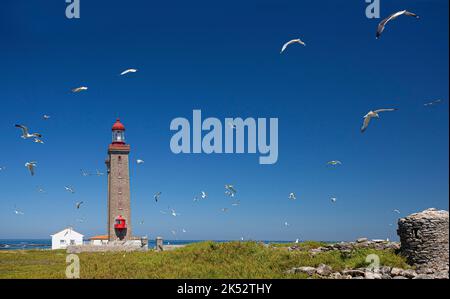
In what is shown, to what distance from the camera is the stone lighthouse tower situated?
59.3m

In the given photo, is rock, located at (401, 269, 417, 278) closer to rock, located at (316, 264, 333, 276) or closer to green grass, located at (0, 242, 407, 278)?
green grass, located at (0, 242, 407, 278)

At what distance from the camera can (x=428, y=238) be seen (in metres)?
19.3

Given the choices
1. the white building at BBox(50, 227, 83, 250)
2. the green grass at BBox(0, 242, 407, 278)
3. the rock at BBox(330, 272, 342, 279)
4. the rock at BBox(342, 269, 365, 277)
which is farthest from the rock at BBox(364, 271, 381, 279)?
the white building at BBox(50, 227, 83, 250)

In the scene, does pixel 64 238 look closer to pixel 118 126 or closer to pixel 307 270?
pixel 118 126

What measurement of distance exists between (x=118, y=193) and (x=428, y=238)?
4654cm

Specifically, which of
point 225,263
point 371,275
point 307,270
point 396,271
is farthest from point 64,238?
point 396,271

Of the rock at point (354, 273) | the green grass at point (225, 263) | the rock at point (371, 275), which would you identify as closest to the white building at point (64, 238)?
the green grass at point (225, 263)

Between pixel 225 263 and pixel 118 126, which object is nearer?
pixel 225 263

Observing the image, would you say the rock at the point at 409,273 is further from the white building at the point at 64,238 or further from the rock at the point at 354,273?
the white building at the point at 64,238

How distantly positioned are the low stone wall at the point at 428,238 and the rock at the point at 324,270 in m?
3.80

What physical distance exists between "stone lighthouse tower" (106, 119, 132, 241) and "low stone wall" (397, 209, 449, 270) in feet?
148
